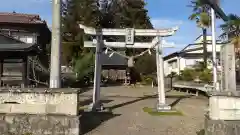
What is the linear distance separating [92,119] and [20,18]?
77.8ft

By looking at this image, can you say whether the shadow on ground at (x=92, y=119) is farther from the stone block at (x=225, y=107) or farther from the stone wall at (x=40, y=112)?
the stone block at (x=225, y=107)

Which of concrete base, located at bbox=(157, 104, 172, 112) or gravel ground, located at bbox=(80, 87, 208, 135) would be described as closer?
gravel ground, located at bbox=(80, 87, 208, 135)

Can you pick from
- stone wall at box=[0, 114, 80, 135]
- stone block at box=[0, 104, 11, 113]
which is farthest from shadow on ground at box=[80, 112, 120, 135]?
stone block at box=[0, 104, 11, 113]

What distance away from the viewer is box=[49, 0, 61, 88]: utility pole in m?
9.61

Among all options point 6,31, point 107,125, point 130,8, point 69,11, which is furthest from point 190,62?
point 107,125

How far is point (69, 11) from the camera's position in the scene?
4209cm

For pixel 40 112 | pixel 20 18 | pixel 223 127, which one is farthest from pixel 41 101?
pixel 20 18

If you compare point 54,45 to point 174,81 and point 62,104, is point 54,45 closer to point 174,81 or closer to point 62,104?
point 62,104

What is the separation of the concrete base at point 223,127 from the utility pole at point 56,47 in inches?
189

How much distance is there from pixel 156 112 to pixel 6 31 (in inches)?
880

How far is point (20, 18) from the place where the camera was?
3209 cm

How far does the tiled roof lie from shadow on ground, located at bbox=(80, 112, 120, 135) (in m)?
21.3

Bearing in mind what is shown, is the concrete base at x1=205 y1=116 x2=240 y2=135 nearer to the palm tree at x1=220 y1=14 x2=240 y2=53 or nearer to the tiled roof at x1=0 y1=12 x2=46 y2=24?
the palm tree at x1=220 y1=14 x2=240 y2=53

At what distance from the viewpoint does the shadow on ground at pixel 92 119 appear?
9820mm
